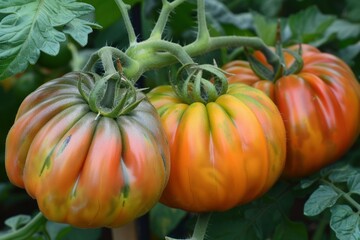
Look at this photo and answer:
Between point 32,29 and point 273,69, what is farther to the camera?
point 273,69

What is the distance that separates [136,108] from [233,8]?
3.25ft

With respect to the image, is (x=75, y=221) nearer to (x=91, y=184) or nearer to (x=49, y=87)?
(x=91, y=184)

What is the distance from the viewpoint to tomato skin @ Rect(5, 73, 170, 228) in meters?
0.78

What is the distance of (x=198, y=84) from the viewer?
92 centimetres

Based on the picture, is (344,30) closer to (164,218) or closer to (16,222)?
(164,218)

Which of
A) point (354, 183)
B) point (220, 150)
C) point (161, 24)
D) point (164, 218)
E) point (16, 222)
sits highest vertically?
point (161, 24)

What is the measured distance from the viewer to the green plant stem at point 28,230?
3.50ft

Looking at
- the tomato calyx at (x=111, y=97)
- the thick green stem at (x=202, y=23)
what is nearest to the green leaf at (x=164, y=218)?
→ the thick green stem at (x=202, y=23)

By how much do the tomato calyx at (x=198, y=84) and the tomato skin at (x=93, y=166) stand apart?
0.12 meters

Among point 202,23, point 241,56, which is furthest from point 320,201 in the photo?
point 241,56

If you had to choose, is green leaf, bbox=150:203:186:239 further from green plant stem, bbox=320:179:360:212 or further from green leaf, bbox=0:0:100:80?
green leaf, bbox=0:0:100:80

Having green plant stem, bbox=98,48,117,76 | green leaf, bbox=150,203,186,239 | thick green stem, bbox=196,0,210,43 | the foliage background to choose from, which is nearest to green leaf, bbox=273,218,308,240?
the foliage background

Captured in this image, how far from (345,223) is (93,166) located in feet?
1.25

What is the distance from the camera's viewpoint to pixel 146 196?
81 centimetres
